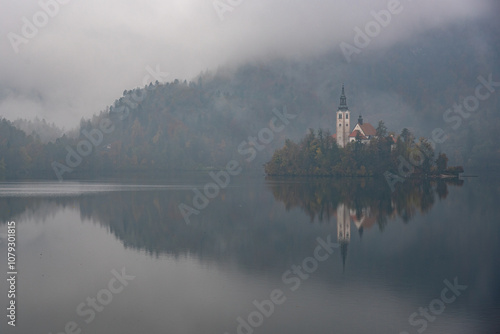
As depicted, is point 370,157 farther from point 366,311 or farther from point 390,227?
point 366,311

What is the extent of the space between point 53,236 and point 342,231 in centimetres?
2014

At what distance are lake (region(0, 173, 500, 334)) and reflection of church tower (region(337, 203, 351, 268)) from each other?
0.42ft

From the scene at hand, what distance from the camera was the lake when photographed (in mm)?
19891

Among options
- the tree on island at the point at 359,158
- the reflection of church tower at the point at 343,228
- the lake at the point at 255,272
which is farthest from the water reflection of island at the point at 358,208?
the tree on island at the point at 359,158

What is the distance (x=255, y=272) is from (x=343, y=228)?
612 inches

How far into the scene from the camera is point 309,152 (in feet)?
510

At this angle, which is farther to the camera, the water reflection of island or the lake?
the water reflection of island

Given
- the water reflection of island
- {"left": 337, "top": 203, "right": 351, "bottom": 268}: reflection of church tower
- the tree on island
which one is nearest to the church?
the tree on island

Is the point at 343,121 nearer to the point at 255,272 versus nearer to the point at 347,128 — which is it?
the point at 347,128

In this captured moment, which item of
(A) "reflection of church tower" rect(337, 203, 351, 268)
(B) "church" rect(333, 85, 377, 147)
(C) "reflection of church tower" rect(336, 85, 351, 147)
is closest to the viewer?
(A) "reflection of church tower" rect(337, 203, 351, 268)

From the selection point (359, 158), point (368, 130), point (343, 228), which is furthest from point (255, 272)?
point (368, 130)

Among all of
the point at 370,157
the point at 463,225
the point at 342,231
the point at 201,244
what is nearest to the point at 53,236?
the point at 201,244

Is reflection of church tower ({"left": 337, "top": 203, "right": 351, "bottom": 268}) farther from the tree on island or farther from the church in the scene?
the church

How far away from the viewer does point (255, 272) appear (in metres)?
27.0
